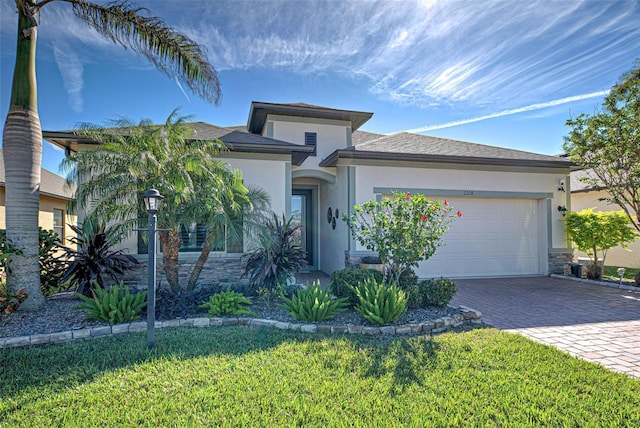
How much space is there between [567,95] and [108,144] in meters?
13.4

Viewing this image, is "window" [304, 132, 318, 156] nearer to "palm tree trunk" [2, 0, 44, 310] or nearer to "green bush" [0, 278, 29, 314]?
"palm tree trunk" [2, 0, 44, 310]

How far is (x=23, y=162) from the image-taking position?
556 cm

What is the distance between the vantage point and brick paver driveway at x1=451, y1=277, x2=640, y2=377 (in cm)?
436

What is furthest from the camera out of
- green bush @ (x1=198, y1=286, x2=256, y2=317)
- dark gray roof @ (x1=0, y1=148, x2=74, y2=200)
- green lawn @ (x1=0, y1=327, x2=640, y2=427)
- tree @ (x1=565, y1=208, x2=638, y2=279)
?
dark gray roof @ (x1=0, y1=148, x2=74, y2=200)

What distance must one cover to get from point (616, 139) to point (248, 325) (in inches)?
426

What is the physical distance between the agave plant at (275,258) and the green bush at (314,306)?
139 centimetres

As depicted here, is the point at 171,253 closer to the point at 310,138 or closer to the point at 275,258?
the point at 275,258

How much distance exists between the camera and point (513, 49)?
309 inches

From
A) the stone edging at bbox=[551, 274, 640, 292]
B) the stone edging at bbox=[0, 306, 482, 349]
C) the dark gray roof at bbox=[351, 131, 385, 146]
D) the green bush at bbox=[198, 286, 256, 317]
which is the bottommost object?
the stone edging at bbox=[551, 274, 640, 292]

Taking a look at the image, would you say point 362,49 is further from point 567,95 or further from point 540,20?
point 567,95

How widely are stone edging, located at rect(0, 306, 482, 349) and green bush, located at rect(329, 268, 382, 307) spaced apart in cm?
89

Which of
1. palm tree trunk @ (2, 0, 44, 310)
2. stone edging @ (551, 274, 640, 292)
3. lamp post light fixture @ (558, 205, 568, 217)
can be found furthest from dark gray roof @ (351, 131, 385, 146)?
palm tree trunk @ (2, 0, 44, 310)

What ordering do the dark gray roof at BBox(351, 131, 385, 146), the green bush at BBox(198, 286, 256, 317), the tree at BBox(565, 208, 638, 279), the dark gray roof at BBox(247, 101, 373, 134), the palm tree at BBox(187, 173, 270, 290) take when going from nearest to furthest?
the green bush at BBox(198, 286, 256, 317) → the palm tree at BBox(187, 173, 270, 290) → the tree at BBox(565, 208, 638, 279) → the dark gray roof at BBox(247, 101, 373, 134) → the dark gray roof at BBox(351, 131, 385, 146)

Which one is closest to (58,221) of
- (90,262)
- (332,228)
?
(90,262)
